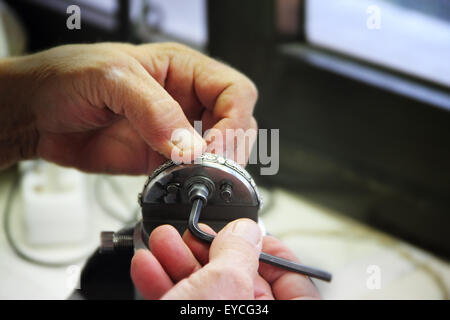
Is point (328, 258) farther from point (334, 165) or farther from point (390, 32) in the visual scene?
point (390, 32)

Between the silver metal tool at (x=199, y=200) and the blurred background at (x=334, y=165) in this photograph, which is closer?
the silver metal tool at (x=199, y=200)

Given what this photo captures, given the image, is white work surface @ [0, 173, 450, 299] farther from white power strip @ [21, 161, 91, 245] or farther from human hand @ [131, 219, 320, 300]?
human hand @ [131, 219, 320, 300]

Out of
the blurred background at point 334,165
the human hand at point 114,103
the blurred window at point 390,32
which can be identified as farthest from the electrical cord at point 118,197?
the blurred window at point 390,32

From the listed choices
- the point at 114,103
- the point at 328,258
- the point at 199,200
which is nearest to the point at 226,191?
the point at 199,200

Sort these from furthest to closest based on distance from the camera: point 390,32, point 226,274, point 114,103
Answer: point 390,32
point 114,103
point 226,274

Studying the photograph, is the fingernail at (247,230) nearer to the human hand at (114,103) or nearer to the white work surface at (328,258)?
the human hand at (114,103)

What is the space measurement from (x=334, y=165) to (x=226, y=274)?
1.45 feet

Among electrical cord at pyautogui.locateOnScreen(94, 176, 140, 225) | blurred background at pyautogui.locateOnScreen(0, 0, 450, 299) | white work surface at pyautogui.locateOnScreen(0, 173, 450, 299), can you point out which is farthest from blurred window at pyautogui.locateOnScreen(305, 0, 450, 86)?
electrical cord at pyautogui.locateOnScreen(94, 176, 140, 225)

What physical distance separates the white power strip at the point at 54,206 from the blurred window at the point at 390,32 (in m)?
0.35

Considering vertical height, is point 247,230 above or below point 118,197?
above

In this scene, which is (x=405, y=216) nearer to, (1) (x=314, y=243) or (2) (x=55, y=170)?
(1) (x=314, y=243)

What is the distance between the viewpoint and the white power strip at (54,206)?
2.27 feet

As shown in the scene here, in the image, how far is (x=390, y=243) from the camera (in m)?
0.73

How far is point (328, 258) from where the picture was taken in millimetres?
709
